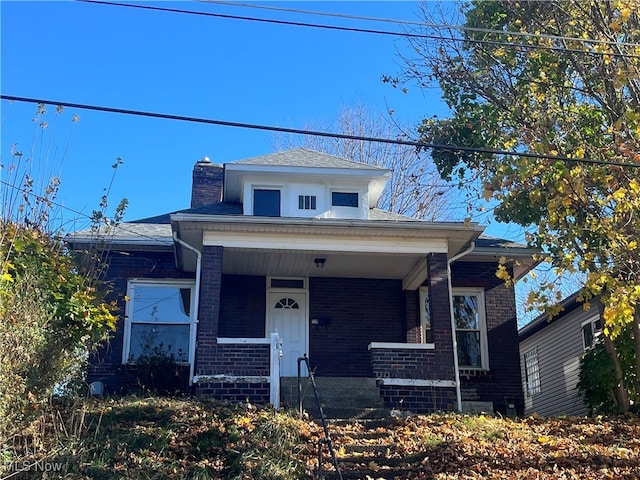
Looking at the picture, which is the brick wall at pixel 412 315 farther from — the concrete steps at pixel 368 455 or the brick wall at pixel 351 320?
the concrete steps at pixel 368 455

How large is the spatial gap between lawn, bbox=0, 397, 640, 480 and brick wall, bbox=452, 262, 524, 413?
14.4 ft

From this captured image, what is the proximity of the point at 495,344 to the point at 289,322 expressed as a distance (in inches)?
167

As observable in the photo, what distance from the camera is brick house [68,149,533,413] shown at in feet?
45.2

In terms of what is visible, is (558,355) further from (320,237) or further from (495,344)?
(320,237)

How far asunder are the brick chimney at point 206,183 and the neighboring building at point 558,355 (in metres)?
8.01

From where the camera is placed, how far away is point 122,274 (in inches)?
607

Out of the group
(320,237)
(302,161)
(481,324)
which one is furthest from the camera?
(302,161)

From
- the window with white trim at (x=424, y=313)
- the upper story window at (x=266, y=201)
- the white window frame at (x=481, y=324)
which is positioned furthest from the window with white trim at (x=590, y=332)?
the upper story window at (x=266, y=201)

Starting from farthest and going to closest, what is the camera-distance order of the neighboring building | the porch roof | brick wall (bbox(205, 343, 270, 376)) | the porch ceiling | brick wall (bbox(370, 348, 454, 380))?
the neighboring building → the porch ceiling → the porch roof → brick wall (bbox(370, 348, 454, 380)) → brick wall (bbox(205, 343, 270, 376))

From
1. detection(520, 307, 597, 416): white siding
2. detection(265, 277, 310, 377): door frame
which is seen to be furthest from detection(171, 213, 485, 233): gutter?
detection(520, 307, 597, 416): white siding

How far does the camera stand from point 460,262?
53.0ft

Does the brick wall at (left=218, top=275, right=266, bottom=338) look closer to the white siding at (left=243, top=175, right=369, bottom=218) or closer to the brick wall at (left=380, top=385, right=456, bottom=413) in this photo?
the white siding at (left=243, top=175, right=369, bottom=218)

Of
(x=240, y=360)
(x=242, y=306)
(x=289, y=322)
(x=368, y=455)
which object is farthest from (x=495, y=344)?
(x=368, y=455)

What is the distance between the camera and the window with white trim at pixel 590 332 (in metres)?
17.5
